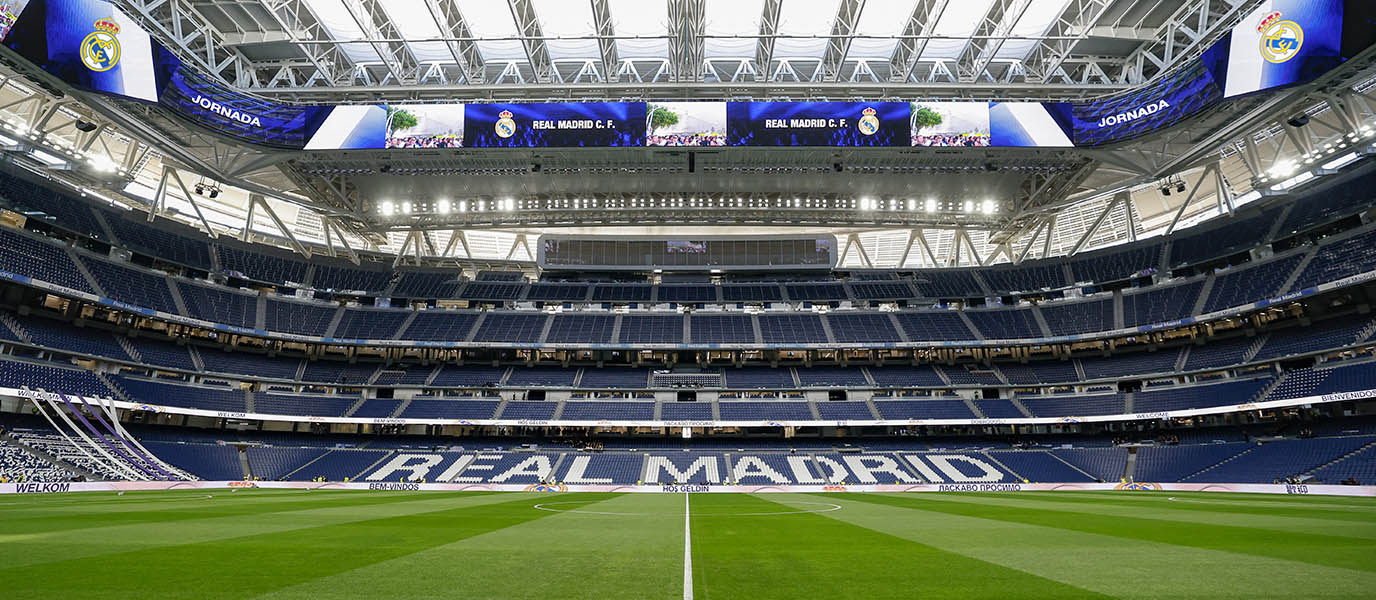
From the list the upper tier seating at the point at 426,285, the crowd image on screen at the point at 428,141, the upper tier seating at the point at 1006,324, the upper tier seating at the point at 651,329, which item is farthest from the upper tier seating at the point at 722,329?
the crowd image on screen at the point at 428,141

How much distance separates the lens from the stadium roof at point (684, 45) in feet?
90.7

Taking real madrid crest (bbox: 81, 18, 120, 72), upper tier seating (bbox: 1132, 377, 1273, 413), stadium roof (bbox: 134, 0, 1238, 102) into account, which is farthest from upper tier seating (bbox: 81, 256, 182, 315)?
upper tier seating (bbox: 1132, 377, 1273, 413)

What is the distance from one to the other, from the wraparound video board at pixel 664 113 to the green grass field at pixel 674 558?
60.6ft

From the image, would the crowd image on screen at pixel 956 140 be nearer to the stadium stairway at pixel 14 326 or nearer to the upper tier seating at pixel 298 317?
the upper tier seating at pixel 298 317

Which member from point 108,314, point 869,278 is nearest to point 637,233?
point 869,278

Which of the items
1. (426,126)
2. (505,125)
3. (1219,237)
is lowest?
(1219,237)

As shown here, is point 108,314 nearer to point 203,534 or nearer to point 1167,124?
point 203,534

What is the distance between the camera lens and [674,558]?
26.3 feet

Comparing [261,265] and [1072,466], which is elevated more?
[261,265]

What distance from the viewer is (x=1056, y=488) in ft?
117

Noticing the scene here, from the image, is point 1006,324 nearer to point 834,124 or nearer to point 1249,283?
point 1249,283

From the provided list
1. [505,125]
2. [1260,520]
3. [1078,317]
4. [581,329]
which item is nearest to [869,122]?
[505,125]

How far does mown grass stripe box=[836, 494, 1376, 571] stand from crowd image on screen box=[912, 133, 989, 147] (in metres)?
20.8

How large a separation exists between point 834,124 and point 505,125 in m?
17.0
